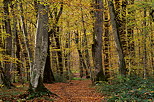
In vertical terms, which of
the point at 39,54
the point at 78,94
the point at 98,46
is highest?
the point at 98,46

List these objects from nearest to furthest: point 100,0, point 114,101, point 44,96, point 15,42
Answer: point 114,101 → point 44,96 → point 100,0 → point 15,42

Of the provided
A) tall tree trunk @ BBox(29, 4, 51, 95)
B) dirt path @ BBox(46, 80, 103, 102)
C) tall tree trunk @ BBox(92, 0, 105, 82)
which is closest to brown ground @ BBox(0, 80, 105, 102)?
dirt path @ BBox(46, 80, 103, 102)

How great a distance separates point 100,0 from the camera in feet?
39.4

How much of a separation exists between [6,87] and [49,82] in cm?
529

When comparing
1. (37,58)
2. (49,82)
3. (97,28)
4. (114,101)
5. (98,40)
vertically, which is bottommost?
(49,82)

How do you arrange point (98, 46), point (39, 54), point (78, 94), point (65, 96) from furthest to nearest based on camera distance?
point (98, 46)
point (78, 94)
point (65, 96)
point (39, 54)

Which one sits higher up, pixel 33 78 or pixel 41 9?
pixel 41 9

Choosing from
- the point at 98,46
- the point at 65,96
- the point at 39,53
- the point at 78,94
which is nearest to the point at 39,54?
the point at 39,53

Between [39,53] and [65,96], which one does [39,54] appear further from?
[65,96]

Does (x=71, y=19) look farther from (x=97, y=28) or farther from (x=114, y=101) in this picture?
(x=114, y=101)

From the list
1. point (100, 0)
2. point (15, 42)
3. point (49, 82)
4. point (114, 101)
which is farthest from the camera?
point (15, 42)

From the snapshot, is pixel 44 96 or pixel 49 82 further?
pixel 49 82

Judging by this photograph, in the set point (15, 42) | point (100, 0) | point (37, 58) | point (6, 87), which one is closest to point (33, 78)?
point (37, 58)

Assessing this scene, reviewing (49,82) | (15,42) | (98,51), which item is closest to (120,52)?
(98,51)
